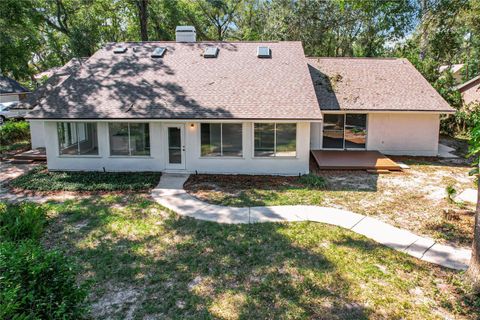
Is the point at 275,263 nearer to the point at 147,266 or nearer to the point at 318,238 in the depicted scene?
the point at 318,238

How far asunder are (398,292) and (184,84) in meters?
12.2

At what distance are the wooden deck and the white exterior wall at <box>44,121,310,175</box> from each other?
1532 mm

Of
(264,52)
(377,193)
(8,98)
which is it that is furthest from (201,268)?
(8,98)

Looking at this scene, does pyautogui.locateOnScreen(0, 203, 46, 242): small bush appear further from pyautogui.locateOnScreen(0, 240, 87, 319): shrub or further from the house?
the house

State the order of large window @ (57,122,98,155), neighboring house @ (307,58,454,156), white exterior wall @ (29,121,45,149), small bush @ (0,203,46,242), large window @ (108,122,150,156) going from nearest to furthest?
small bush @ (0,203,46,242) → large window @ (108,122,150,156) → large window @ (57,122,98,155) → neighboring house @ (307,58,454,156) → white exterior wall @ (29,121,45,149)

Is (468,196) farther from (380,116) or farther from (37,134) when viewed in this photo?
Answer: (37,134)

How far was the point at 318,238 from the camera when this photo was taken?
8.67 metres

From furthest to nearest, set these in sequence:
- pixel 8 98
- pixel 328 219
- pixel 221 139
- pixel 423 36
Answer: pixel 8 98
pixel 423 36
pixel 221 139
pixel 328 219

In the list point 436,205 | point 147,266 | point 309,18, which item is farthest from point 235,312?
point 309,18

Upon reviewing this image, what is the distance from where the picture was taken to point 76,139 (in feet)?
48.9

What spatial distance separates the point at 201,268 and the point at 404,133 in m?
13.6

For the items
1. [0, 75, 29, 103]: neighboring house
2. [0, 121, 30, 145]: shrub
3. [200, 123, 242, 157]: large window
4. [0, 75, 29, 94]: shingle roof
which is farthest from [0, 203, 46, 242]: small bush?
[0, 75, 29, 94]: shingle roof

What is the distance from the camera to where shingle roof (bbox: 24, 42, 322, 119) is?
14109 millimetres

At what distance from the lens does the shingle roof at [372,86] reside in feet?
55.1
